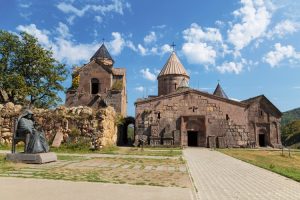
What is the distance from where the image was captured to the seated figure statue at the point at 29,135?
33.6ft

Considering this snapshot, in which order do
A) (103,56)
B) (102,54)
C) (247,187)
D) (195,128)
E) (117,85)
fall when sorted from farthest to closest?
(102,54), (103,56), (117,85), (195,128), (247,187)

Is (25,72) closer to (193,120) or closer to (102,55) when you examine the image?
(102,55)

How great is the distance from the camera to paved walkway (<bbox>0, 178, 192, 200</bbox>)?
512 centimetres

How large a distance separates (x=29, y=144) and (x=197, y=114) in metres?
20.5

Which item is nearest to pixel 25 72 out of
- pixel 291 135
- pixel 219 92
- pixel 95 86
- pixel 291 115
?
pixel 95 86

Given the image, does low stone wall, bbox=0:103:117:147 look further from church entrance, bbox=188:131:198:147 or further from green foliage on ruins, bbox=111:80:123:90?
church entrance, bbox=188:131:198:147

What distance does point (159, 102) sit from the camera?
94.3 feet

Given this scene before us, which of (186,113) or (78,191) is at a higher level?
(186,113)

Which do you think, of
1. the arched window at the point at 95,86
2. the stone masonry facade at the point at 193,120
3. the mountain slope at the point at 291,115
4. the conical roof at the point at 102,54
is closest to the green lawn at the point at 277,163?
the stone masonry facade at the point at 193,120

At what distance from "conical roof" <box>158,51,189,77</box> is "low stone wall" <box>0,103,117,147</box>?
1821 centimetres

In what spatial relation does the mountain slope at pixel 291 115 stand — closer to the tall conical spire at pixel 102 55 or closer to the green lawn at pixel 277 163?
the tall conical spire at pixel 102 55

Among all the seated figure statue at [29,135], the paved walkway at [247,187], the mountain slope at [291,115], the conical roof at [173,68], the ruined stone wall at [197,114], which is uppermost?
the conical roof at [173,68]

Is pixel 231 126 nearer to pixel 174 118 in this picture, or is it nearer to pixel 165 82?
pixel 174 118

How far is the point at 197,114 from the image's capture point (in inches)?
1129
